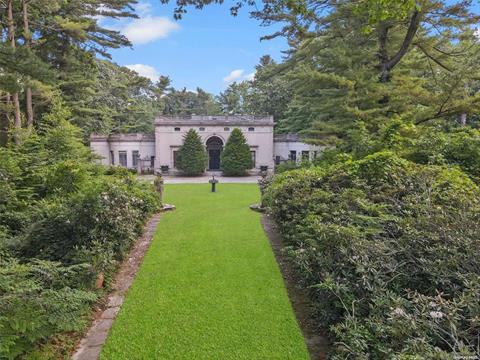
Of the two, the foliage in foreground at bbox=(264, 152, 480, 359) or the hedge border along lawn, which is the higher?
the foliage in foreground at bbox=(264, 152, 480, 359)

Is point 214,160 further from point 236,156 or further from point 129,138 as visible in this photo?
point 129,138

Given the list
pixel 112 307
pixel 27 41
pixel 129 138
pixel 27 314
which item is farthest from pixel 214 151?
pixel 27 314

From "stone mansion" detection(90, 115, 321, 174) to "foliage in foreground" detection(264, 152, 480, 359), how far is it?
2112cm

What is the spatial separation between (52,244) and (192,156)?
19988 millimetres

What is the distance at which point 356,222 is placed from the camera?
12.4 ft

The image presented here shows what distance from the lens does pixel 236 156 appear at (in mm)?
24219

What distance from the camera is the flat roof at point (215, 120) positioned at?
25.8 metres

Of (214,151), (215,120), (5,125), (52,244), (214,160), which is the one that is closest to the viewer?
(52,244)

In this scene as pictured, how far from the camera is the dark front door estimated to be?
89.8 ft

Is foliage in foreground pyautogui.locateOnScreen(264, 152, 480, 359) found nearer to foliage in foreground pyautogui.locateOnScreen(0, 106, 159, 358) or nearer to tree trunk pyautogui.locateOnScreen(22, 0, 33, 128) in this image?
foliage in foreground pyautogui.locateOnScreen(0, 106, 159, 358)

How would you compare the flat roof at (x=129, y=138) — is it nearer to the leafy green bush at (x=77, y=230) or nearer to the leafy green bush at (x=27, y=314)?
the leafy green bush at (x=77, y=230)

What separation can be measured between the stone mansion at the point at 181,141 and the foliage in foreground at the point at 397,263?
21122mm

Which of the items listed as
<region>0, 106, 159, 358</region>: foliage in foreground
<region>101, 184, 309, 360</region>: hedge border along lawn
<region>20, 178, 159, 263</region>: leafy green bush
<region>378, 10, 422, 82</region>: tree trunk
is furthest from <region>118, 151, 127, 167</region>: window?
<region>20, 178, 159, 263</region>: leafy green bush

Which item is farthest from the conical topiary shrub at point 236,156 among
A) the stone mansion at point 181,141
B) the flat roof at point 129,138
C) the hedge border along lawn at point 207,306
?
the hedge border along lawn at point 207,306
